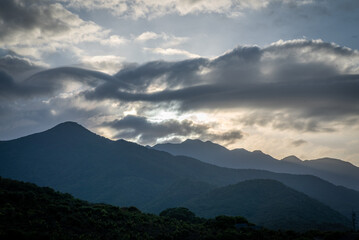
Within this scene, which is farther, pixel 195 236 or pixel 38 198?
pixel 38 198

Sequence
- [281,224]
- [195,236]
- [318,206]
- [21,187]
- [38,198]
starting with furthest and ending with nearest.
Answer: [318,206]
[281,224]
[21,187]
[38,198]
[195,236]

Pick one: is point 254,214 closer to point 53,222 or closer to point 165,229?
point 165,229

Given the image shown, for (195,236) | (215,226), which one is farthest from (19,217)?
(215,226)

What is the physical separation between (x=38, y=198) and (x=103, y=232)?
1970 centimetres

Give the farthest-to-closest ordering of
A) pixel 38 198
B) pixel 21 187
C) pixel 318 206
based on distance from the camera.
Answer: pixel 318 206 < pixel 21 187 < pixel 38 198

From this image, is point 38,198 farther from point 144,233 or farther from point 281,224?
point 281,224

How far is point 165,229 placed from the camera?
53125 millimetres

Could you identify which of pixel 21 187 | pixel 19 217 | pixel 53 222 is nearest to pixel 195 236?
pixel 53 222

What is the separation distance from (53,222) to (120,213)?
1692 cm

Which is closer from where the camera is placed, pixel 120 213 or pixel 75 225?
pixel 75 225

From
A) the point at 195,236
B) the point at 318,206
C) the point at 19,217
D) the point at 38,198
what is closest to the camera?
the point at 19,217

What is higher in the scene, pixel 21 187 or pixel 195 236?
pixel 21 187

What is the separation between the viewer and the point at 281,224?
13550 centimetres

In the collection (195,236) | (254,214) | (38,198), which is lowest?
(254,214)
